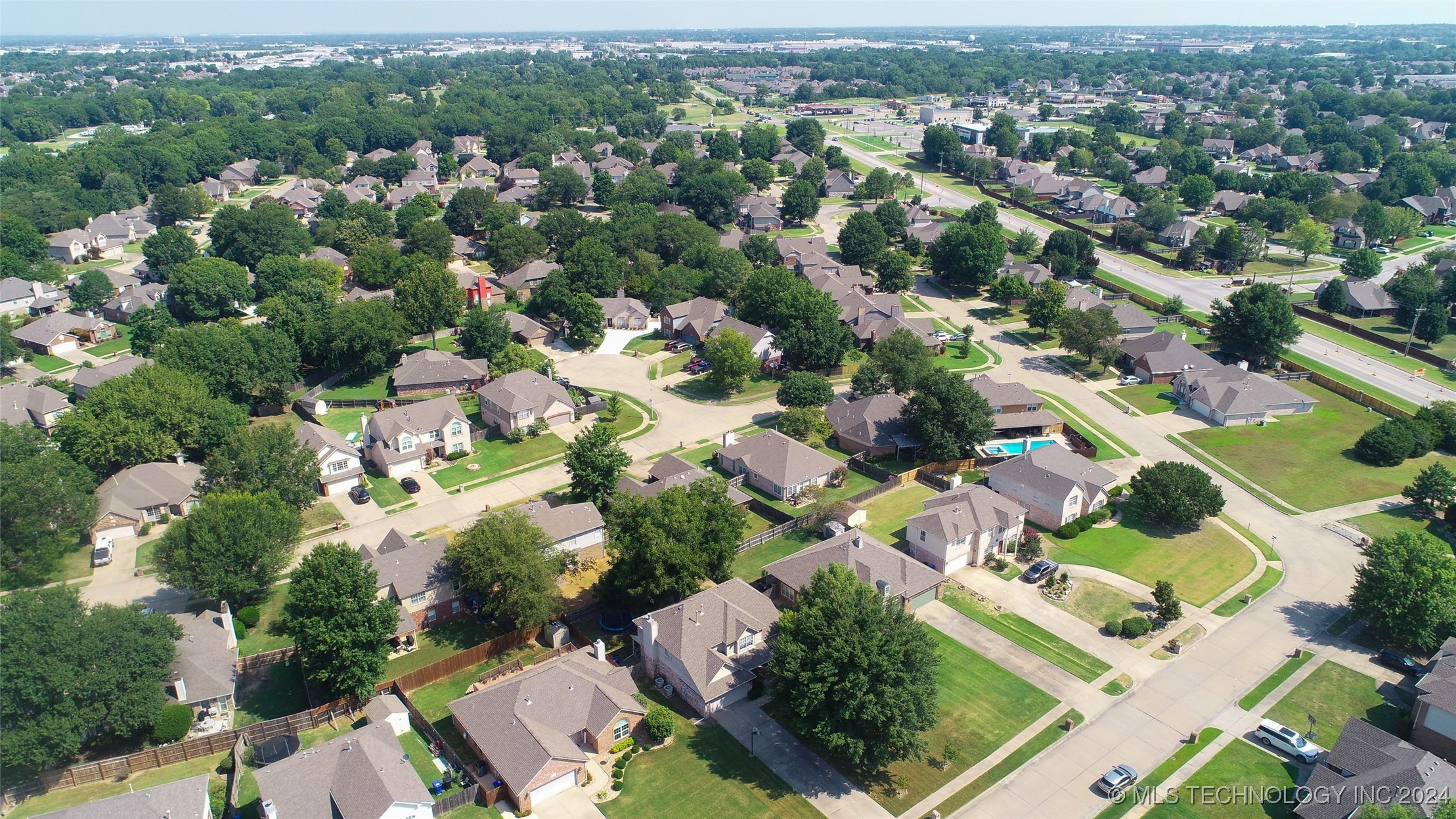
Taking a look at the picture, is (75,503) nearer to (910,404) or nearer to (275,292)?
(275,292)

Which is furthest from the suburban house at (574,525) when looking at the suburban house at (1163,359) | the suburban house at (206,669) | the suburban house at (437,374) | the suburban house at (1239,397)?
the suburban house at (1163,359)

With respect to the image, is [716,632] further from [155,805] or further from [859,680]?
[155,805]

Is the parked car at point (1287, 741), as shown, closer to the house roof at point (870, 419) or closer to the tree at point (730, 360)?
the house roof at point (870, 419)

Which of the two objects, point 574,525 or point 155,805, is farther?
point 574,525

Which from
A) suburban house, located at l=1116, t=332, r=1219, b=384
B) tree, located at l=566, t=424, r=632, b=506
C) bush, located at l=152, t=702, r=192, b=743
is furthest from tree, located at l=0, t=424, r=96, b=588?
suburban house, located at l=1116, t=332, r=1219, b=384

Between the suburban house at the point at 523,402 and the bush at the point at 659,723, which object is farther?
the suburban house at the point at 523,402

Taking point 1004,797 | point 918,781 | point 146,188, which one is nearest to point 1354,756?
point 1004,797

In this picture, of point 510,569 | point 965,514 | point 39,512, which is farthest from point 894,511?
point 39,512
